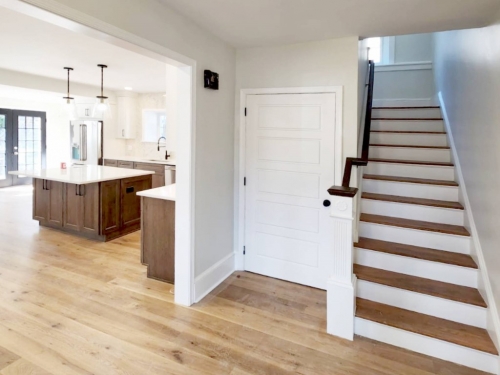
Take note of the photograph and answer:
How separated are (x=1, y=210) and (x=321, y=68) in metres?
6.39

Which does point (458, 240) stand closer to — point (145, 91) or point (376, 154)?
point (376, 154)

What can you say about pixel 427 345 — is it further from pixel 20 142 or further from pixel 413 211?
pixel 20 142

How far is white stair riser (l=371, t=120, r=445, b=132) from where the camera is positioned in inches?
161

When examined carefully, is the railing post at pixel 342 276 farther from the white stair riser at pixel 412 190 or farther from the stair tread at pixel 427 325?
the white stair riser at pixel 412 190

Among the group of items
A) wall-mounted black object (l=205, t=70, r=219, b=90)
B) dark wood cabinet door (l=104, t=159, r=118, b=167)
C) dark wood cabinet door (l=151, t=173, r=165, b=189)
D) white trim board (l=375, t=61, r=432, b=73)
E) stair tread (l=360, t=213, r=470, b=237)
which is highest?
white trim board (l=375, t=61, r=432, b=73)

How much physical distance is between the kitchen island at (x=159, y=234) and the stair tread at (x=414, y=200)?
201cm

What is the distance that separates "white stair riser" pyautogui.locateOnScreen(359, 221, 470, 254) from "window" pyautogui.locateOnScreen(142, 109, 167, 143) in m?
5.85

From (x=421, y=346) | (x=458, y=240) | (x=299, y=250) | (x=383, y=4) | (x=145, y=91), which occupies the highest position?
(x=145, y=91)

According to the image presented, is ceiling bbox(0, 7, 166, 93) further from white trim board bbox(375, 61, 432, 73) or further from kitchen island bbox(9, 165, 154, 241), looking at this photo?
white trim board bbox(375, 61, 432, 73)

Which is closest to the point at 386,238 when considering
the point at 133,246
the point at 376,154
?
the point at 376,154

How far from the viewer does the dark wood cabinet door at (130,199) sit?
4742 millimetres

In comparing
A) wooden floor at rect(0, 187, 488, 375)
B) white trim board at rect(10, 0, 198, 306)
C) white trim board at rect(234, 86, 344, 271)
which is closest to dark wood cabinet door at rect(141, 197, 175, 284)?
wooden floor at rect(0, 187, 488, 375)

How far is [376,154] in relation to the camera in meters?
3.90

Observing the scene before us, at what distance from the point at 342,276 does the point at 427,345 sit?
71 cm
